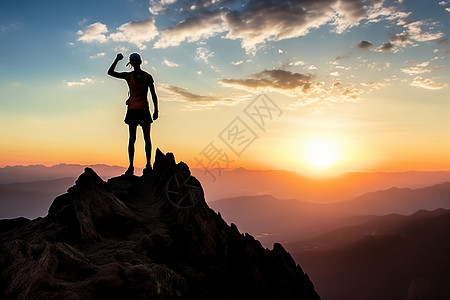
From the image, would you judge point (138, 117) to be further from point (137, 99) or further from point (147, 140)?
point (147, 140)

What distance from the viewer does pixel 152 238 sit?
8.34 metres

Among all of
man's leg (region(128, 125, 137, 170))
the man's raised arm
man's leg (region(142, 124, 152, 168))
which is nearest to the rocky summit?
man's leg (region(128, 125, 137, 170))

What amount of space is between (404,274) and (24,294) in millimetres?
240045

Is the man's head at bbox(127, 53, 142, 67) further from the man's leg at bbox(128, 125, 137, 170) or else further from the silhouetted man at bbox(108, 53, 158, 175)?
the man's leg at bbox(128, 125, 137, 170)

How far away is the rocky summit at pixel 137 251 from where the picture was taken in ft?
17.5

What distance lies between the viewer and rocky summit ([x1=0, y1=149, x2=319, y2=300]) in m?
5.34

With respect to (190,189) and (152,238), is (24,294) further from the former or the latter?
(190,189)

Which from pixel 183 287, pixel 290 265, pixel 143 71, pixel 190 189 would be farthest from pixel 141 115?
pixel 290 265

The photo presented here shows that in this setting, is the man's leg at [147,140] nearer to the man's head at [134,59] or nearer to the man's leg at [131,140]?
the man's leg at [131,140]

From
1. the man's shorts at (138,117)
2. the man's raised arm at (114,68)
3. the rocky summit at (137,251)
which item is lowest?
the rocky summit at (137,251)

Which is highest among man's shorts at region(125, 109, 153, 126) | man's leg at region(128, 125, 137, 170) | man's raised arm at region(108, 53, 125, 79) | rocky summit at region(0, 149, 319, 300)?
man's raised arm at region(108, 53, 125, 79)

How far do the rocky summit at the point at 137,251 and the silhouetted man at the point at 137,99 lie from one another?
2.33 meters

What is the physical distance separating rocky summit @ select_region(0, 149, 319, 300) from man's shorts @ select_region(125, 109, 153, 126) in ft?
9.22

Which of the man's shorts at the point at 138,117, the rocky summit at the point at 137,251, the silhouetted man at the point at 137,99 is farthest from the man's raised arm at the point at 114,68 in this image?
the rocky summit at the point at 137,251
